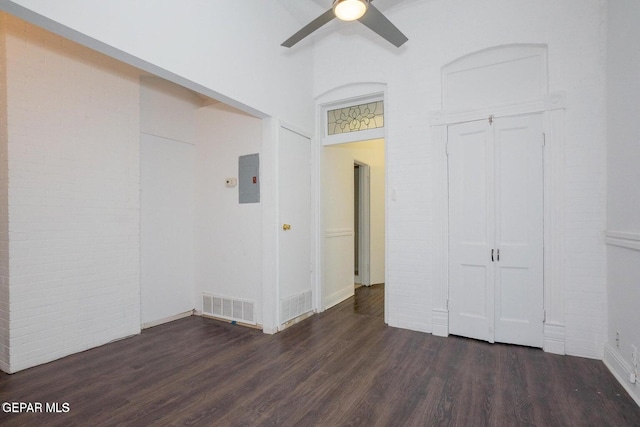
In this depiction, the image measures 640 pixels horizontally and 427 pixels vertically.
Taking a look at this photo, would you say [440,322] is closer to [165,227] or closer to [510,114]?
[510,114]

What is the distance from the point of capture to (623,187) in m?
2.50

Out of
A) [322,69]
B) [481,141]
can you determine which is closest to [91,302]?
[322,69]

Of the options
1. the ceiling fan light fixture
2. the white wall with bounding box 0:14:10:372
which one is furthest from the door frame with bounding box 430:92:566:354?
the white wall with bounding box 0:14:10:372

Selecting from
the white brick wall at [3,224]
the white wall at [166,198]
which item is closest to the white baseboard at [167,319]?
the white wall at [166,198]

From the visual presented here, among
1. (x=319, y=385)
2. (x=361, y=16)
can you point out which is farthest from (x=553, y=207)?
(x=319, y=385)

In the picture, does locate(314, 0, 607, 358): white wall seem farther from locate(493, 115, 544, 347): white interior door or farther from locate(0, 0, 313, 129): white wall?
locate(0, 0, 313, 129): white wall

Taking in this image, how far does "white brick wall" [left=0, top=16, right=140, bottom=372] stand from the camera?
2.66 m

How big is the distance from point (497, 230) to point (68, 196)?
4.40m

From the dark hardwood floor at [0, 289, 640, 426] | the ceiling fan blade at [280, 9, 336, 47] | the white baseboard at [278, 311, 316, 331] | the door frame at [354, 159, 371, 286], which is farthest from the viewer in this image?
the door frame at [354, 159, 371, 286]

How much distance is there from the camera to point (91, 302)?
3125 millimetres

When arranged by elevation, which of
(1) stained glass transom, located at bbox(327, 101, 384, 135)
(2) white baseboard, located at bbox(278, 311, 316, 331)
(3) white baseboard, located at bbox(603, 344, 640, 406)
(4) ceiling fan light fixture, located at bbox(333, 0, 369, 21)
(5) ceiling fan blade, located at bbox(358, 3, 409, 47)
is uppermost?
(5) ceiling fan blade, located at bbox(358, 3, 409, 47)

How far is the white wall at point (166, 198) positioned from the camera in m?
3.77

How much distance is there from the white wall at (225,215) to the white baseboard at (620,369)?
3.43m

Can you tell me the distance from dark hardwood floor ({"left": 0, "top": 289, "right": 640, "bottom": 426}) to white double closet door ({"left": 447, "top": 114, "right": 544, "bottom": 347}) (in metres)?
0.27
